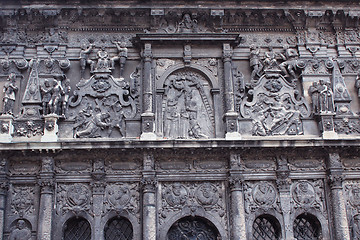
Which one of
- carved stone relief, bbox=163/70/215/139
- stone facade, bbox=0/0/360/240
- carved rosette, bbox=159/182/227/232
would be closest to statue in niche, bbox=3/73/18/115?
stone facade, bbox=0/0/360/240

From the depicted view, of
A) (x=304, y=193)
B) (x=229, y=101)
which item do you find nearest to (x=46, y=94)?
(x=229, y=101)

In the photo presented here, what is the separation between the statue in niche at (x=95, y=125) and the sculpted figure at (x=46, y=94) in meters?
0.98

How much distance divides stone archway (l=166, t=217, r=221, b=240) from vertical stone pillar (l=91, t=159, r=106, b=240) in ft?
5.43

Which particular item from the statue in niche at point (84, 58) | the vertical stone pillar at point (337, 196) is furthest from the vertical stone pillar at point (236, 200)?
the statue in niche at point (84, 58)

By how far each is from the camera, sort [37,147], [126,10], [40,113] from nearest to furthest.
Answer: [37,147]
[40,113]
[126,10]

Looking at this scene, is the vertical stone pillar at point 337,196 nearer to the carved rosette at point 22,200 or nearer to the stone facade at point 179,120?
the stone facade at point 179,120

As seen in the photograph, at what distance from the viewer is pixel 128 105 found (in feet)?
37.6

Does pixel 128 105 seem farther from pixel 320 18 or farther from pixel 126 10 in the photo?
pixel 320 18

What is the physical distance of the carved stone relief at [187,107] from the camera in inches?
445

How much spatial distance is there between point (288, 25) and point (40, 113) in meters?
6.98

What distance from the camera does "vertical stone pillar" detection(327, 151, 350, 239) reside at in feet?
34.6

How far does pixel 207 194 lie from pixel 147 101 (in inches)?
106

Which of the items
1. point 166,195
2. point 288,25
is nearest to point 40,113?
point 166,195

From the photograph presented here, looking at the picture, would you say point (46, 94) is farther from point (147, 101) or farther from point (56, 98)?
point (147, 101)
